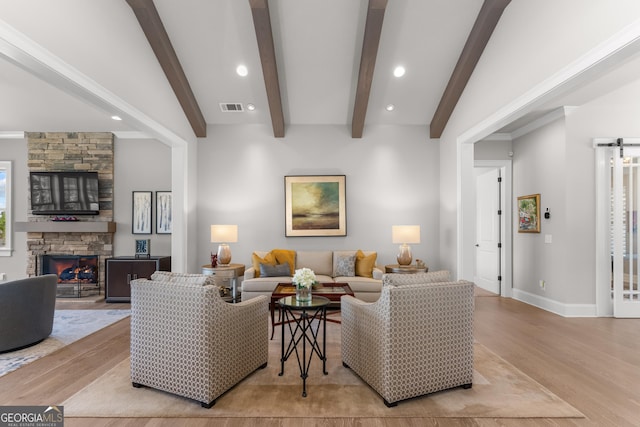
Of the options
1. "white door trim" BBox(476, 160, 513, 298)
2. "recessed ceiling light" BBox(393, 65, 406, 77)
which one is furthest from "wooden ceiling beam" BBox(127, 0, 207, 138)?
"white door trim" BBox(476, 160, 513, 298)

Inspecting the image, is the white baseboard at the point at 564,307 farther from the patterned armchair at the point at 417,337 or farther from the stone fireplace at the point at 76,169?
the stone fireplace at the point at 76,169

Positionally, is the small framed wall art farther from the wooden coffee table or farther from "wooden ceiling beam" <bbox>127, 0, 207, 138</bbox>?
the wooden coffee table

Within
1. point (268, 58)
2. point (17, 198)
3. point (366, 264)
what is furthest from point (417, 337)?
point (17, 198)

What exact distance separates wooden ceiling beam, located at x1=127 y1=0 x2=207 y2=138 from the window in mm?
3610

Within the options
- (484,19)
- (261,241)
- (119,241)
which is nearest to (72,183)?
(119,241)

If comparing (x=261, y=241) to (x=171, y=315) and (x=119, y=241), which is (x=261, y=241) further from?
(x=171, y=315)

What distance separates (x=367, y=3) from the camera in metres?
4.05

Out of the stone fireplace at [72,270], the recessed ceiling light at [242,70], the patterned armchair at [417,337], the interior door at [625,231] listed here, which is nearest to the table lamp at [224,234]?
the recessed ceiling light at [242,70]

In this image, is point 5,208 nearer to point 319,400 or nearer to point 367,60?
point 367,60

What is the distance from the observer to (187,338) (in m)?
2.42

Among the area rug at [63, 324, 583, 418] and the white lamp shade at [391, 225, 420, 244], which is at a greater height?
the white lamp shade at [391, 225, 420, 244]

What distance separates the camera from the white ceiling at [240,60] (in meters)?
3.46

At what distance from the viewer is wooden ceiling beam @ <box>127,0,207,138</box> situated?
3957 mm

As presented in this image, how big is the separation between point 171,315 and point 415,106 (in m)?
4.82
